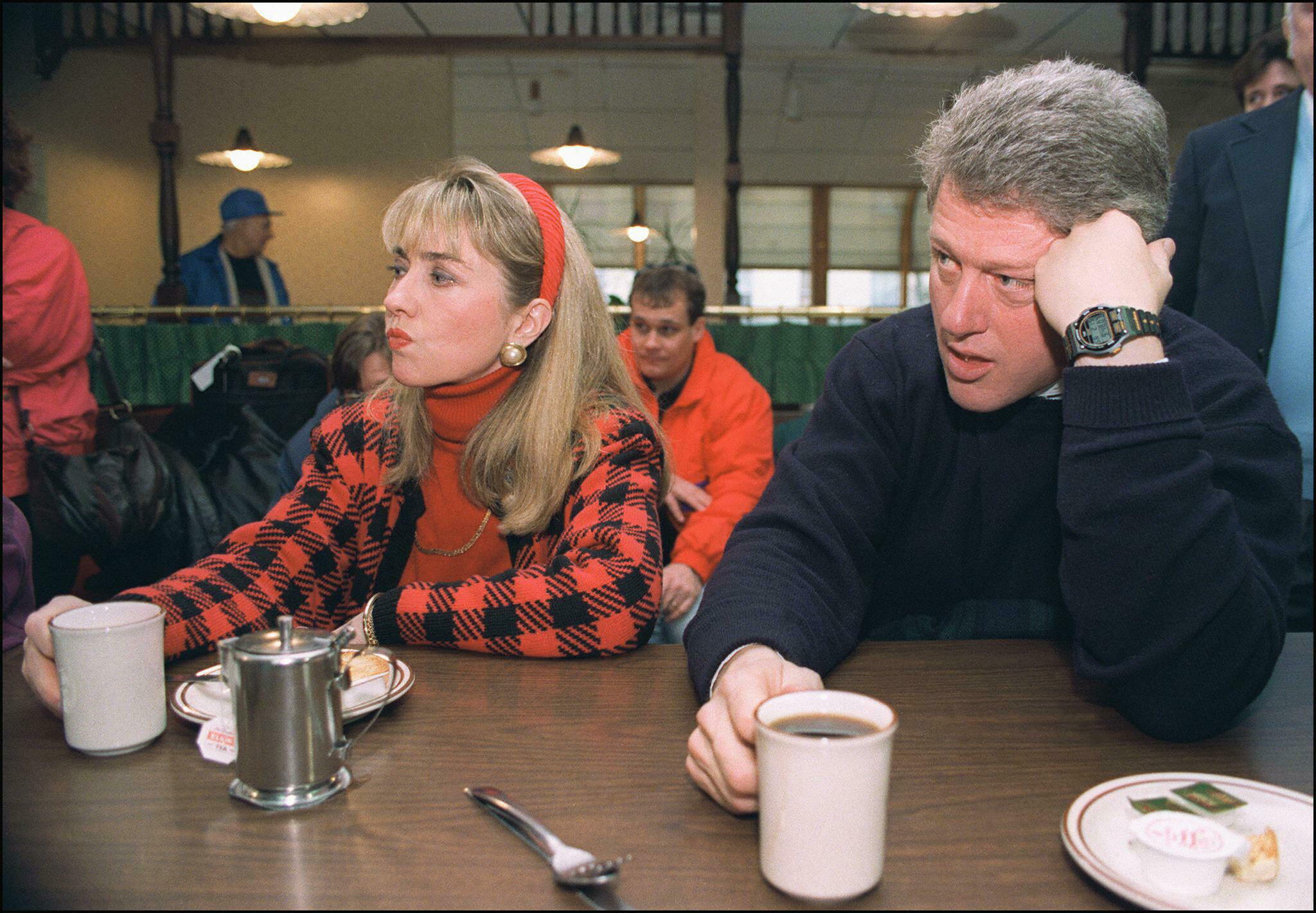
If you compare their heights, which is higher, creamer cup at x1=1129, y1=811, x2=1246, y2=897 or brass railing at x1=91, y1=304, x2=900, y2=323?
brass railing at x1=91, y1=304, x2=900, y2=323

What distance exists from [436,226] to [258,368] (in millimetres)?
2131

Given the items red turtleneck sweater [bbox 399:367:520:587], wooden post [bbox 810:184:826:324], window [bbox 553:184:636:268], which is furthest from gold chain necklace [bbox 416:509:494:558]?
wooden post [bbox 810:184:826:324]

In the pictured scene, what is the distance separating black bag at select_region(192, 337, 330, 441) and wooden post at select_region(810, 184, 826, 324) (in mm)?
7359

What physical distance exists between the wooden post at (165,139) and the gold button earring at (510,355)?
13.6ft

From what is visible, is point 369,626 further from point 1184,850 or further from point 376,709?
point 1184,850

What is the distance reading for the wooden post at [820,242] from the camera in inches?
395

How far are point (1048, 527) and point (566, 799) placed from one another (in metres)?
0.75

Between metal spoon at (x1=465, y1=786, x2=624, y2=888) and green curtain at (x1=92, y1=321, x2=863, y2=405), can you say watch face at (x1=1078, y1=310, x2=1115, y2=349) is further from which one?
green curtain at (x1=92, y1=321, x2=863, y2=405)

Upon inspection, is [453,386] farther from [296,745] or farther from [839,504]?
[296,745]

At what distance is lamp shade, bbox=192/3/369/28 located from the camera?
4750 mm

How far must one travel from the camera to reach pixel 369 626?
1.16 metres

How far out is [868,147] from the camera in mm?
9648

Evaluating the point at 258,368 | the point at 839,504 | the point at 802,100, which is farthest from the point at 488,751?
the point at 802,100

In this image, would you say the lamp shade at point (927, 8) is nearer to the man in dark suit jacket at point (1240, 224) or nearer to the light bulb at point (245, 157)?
the man in dark suit jacket at point (1240, 224)
